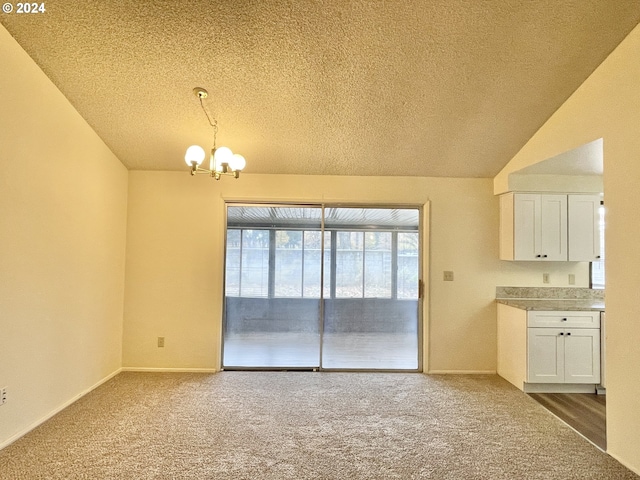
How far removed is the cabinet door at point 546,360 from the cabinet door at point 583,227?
0.98 m

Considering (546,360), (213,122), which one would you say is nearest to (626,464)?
(546,360)

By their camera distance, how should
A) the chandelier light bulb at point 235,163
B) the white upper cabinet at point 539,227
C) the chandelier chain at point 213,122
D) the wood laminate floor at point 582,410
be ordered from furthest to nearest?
the white upper cabinet at point 539,227, the chandelier chain at point 213,122, the chandelier light bulb at point 235,163, the wood laminate floor at point 582,410

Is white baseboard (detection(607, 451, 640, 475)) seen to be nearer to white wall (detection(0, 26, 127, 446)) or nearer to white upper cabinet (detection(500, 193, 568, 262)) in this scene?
white upper cabinet (detection(500, 193, 568, 262))

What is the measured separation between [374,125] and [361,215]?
125cm

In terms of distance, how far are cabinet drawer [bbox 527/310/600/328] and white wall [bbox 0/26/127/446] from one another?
4186 mm

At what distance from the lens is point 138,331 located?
403 centimetres

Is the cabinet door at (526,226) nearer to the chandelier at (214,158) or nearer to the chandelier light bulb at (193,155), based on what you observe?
the chandelier at (214,158)

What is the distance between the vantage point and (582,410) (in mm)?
3127

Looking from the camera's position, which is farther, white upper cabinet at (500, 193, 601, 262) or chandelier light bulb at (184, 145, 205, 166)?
white upper cabinet at (500, 193, 601, 262)

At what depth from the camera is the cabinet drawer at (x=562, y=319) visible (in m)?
3.45

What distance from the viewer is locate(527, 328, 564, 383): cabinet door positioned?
3457mm

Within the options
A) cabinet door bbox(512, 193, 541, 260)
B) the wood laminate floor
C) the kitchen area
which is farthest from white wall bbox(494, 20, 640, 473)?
cabinet door bbox(512, 193, 541, 260)

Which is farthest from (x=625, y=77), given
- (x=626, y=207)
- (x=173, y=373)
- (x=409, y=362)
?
(x=173, y=373)

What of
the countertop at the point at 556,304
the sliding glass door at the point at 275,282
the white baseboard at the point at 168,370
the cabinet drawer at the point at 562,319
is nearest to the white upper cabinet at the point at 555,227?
the countertop at the point at 556,304
